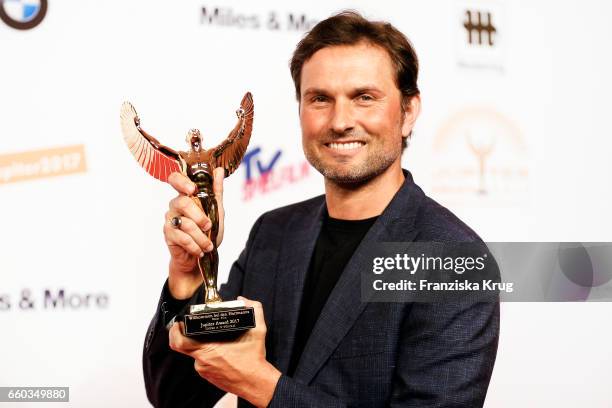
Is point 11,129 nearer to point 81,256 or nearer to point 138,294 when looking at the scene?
point 81,256

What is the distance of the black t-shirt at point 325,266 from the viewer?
1.59 meters

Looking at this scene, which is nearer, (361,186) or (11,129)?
(361,186)

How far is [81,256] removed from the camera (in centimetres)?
209

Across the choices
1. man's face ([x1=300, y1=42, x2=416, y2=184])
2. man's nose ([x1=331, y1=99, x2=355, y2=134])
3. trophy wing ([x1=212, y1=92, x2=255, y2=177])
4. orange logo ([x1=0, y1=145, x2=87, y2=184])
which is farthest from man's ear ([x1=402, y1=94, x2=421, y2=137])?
orange logo ([x1=0, y1=145, x2=87, y2=184])

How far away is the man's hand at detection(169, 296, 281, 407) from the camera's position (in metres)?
1.35

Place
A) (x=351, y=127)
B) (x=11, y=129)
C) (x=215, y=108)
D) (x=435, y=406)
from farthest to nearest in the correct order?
(x=215, y=108), (x=11, y=129), (x=351, y=127), (x=435, y=406)

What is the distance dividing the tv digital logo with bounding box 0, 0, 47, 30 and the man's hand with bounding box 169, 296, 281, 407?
46.6 inches

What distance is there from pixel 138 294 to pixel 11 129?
2.03ft

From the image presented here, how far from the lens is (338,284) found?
5.10 feet

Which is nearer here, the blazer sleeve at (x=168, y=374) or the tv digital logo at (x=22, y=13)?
the blazer sleeve at (x=168, y=374)

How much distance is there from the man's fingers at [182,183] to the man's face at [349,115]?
1.34 feet

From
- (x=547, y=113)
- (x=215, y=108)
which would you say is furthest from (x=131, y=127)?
(x=547, y=113)

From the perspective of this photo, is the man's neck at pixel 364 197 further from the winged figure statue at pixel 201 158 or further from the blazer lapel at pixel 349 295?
the winged figure statue at pixel 201 158

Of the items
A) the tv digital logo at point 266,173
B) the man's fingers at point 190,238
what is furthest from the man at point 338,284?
the tv digital logo at point 266,173
